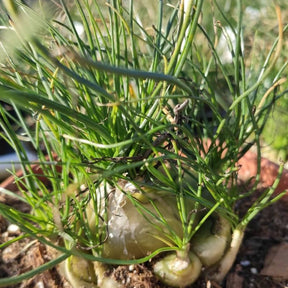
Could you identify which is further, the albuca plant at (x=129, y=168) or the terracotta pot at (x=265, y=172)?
the terracotta pot at (x=265, y=172)

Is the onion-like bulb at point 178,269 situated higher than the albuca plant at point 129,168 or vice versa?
the albuca plant at point 129,168

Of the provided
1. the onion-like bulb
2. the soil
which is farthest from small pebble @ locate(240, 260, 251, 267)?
the onion-like bulb

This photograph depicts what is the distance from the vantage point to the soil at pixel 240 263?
16.1 inches

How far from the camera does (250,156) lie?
0.66 meters

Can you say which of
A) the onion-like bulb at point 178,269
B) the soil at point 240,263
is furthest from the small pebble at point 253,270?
the onion-like bulb at point 178,269

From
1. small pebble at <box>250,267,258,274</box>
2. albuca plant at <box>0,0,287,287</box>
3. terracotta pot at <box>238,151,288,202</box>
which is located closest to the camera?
albuca plant at <box>0,0,287,287</box>

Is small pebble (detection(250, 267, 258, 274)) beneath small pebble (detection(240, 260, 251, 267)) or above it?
beneath

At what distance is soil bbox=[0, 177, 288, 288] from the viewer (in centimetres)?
41

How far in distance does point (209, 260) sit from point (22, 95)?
0.29 metres

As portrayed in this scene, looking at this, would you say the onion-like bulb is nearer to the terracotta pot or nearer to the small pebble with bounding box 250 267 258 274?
the small pebble with bounding box 250 267 258 274

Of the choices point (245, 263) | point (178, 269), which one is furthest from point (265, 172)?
point (178, 269)

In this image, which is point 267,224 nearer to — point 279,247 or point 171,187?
point 279,247

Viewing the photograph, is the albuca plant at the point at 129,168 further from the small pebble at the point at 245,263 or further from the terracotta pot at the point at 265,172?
the terracotta pot at the point at 265,172

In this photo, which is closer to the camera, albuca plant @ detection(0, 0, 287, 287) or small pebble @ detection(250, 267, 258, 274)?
albuca plant @ detection(0, 0, 287, 287)
